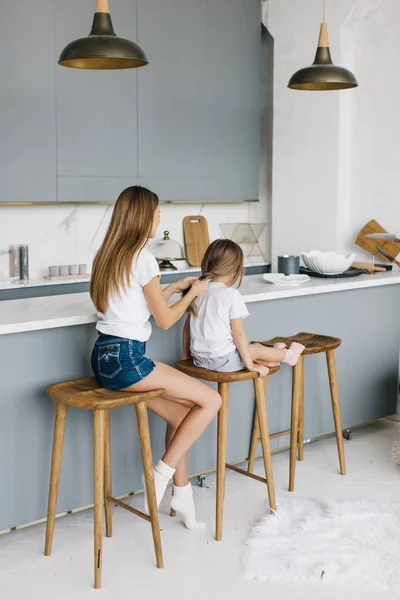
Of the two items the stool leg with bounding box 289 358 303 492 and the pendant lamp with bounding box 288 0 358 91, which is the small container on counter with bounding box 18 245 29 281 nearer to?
the pendant lamp with bounding box 288 0 358 91

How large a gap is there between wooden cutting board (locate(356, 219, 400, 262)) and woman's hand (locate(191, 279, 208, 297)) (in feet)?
7.15

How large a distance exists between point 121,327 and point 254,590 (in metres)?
1.02

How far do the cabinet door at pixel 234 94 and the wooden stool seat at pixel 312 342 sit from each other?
203 centimetres

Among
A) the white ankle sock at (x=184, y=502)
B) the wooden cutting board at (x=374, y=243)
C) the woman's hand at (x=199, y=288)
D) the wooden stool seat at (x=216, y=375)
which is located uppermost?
the wooden cutting board at (x=374, y=243)

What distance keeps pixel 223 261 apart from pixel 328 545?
1.16m

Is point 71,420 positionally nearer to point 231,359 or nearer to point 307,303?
point 231,359

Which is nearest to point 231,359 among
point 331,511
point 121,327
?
point 121,327

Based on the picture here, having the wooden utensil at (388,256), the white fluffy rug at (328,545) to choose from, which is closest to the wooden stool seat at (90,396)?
the white fluffy rug at (328,545)

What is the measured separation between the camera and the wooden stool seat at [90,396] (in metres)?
2.54

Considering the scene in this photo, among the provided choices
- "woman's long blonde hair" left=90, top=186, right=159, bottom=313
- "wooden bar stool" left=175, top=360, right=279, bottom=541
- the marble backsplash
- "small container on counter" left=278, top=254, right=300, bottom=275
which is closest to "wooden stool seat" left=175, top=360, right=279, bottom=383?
"wooden bar stool" left=175, top=360, right=279, bottom=541

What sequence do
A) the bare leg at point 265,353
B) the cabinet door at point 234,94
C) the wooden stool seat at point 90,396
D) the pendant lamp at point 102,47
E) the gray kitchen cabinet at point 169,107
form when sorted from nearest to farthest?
1. the wooden stool seat at point 90,396
2. the pendant lamp at point 102,47
3. the bare leg at point 265,353
4. the gray kitchen cabinet at point 169,107
5. the cabinet door at point 234,94

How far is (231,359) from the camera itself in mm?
2996

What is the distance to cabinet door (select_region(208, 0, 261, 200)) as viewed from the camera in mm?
5270

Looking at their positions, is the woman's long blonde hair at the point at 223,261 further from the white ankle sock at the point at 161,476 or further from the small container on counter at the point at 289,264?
the small container on counter at the point at 289,264
